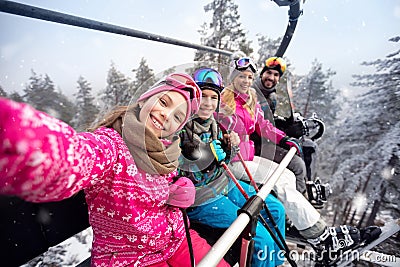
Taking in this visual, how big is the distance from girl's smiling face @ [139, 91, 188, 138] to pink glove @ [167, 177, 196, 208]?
Answer: 0.32 metres

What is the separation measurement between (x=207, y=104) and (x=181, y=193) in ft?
1.71

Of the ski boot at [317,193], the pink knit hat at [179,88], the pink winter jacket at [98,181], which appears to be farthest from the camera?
the ski boot at [317,193]

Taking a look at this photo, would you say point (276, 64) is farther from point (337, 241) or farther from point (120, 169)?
point (120, 169)

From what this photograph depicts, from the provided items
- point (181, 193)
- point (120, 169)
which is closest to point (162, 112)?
point (120, 169)

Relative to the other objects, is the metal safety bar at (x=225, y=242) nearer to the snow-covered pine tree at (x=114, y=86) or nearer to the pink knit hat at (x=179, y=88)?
the pink knit hat at (x=179, y=88)

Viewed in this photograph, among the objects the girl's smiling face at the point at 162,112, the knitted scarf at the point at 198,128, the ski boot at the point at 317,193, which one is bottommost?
the ski boot at the point at 317,193

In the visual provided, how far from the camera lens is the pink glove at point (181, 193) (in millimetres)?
1279

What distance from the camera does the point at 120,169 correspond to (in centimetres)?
98

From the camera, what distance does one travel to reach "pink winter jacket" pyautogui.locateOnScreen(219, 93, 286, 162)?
1.75 m

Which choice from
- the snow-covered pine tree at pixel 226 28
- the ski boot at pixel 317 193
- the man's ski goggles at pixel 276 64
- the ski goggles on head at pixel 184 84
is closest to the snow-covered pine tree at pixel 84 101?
the snow-covered pine tree at pixel 226 28

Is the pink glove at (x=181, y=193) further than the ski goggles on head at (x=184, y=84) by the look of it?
Yes

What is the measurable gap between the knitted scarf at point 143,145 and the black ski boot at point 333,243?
2.40 meters

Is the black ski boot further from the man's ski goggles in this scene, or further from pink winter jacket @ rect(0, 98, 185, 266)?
the man's ski goggles

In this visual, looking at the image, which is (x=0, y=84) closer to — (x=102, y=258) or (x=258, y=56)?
(x=102, y=258)
